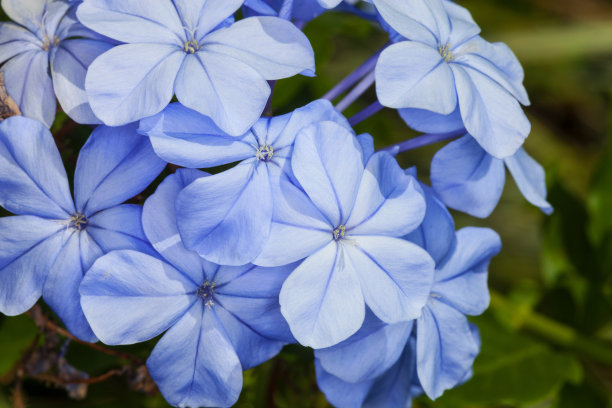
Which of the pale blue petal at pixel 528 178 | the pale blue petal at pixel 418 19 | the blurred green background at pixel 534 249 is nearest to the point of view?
the pale blue petal at pixel 418 19

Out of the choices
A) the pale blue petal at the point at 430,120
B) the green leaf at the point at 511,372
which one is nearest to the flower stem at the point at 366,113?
the pale blue petal at the point at 430,120

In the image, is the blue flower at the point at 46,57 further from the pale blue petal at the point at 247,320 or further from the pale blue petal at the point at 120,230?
the pale blue petal at the point at 247,320

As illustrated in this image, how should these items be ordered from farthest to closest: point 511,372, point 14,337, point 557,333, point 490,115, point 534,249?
point 534,249, point 557,333, point 511,372, point 14,337, point 490,115

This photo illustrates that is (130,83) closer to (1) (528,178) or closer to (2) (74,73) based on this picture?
(2) (74,73)

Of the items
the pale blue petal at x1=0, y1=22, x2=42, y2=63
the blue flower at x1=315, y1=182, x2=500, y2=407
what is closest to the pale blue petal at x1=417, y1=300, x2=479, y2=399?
the blue flower at x1=315, y1=182, x2=500, y2=407

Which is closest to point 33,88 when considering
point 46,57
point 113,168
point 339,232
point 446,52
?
point 46,57

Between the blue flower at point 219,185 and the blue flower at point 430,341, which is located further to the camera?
the blue flower at point 430,341
